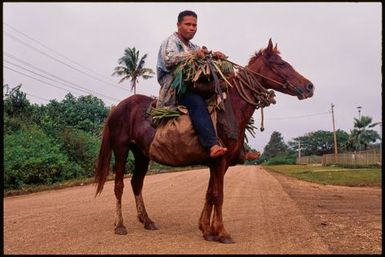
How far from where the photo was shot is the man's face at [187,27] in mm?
6668

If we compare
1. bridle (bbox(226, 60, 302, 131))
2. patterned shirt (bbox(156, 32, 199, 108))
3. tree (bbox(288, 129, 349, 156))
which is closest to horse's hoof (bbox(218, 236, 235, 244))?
bridle (bbox(226, 60, 302, 131))

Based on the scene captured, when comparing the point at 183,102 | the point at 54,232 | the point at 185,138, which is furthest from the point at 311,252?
the point at 54,232

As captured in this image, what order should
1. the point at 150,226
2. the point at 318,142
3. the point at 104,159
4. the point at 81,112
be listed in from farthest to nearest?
1. the point at 318,142
2. the point at 81,112
3. the point at 104,159
4. the point at 150,226

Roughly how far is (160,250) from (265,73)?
11.0 ft

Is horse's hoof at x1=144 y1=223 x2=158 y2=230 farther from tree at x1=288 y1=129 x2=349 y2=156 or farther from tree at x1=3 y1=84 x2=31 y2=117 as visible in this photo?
tree at x1=288 y1=129 x2=349 y2=156

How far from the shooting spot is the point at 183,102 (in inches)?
258

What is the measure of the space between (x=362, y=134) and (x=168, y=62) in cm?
8514

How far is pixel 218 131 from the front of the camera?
6.36 meters

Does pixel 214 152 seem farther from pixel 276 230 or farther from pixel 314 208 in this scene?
pixel 314 208

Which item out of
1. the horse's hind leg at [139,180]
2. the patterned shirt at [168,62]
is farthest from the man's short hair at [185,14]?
the horse's hind leg at [139,180]

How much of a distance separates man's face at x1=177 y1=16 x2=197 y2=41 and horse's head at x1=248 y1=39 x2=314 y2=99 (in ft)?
3.82

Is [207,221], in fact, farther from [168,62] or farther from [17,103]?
[17,103]

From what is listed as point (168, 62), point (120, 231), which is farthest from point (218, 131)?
point (120, 231)

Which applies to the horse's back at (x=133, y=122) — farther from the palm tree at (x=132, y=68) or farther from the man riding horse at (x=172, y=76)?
the palm tree at (x=132, y=68)
